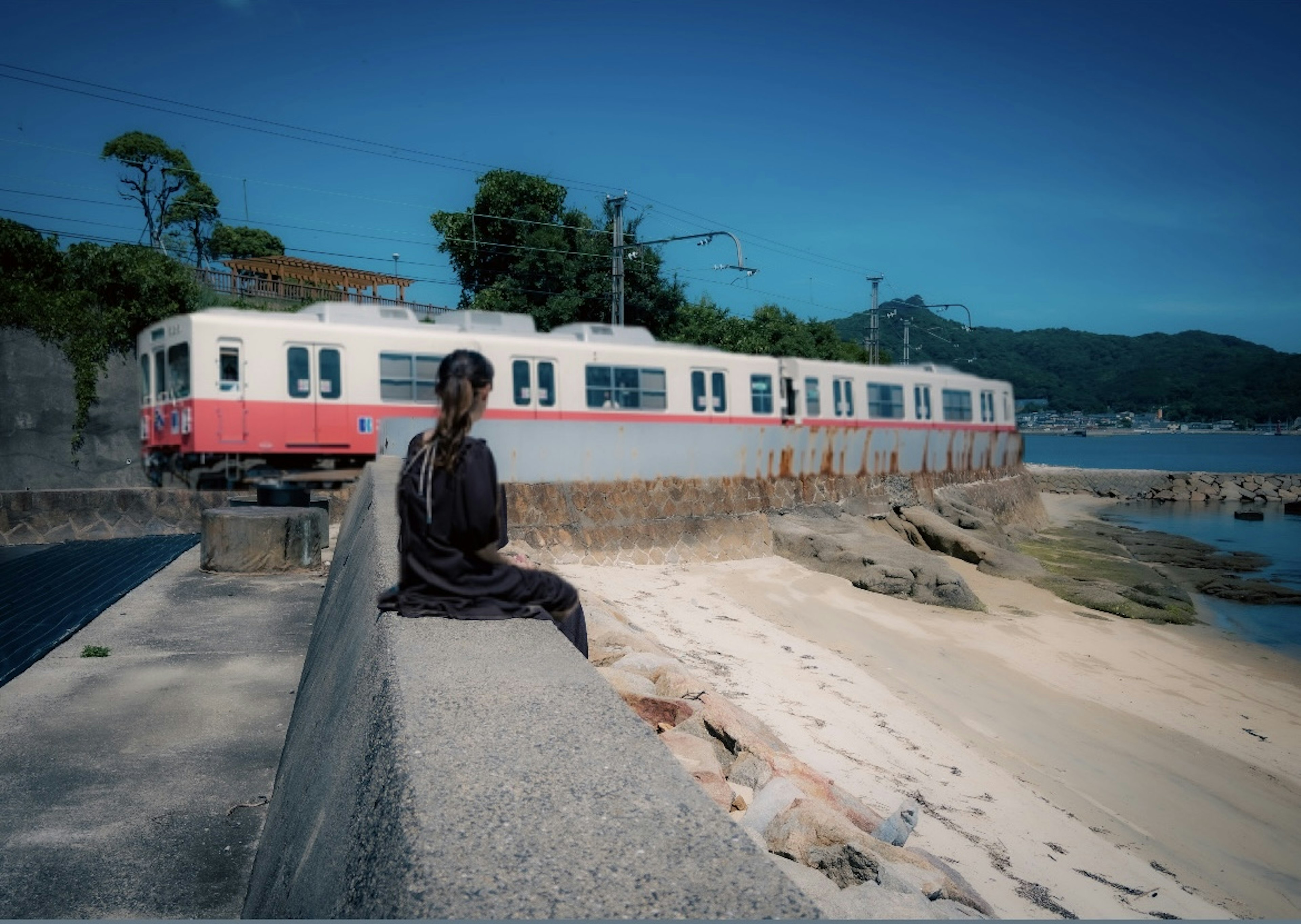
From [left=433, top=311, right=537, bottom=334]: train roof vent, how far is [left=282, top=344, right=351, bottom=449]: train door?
2.44m

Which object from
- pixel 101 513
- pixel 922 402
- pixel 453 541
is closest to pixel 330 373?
pixel 101 513

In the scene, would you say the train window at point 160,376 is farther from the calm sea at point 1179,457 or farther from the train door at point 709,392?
the calm sea at point 1179,457

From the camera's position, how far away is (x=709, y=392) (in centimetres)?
1994

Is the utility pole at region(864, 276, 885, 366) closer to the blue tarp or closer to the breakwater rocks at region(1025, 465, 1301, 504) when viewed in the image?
the breakwater rocks at region(1025, 465, 1301, 504)

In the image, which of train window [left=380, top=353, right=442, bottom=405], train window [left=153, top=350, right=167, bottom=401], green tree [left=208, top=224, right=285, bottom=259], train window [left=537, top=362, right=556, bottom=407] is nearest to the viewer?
train window [left=153, top=350, right=167, bottom=401]

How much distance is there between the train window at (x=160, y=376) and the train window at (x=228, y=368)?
59.7 inches

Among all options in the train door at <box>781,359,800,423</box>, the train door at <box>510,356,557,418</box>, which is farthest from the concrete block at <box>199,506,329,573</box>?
the train door at <box>781,359,800,423</box>

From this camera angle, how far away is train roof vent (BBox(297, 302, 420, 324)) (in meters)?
16.7

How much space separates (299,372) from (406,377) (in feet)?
6.17

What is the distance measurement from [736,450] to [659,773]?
53.4 ft

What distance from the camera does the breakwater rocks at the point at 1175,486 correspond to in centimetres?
6009

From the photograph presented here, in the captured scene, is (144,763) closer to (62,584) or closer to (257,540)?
(257,540)

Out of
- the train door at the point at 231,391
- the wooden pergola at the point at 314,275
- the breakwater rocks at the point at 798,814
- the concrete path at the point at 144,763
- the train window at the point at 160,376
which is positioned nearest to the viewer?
the concrete path at the point at 144,763

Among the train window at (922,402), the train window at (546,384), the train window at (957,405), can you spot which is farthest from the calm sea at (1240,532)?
the train window at (546,384)
